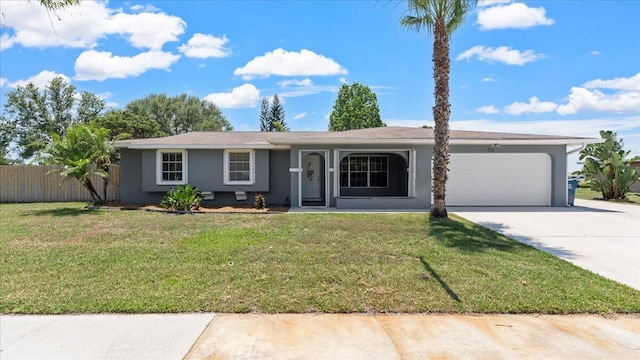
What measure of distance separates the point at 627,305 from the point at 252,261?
5.01 meters

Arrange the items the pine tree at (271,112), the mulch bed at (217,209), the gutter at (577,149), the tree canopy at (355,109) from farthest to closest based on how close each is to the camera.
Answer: the pine tree at (271,112) → the tree canopy at (355,109) → the gutter at (577,149) → the mulch bed at (217,209)

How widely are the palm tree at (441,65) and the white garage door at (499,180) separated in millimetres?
3907

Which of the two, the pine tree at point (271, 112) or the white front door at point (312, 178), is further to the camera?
the pine tree at point (271, 112)

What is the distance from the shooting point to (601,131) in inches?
750

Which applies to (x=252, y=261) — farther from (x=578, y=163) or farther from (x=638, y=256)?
(x=578, y=163)

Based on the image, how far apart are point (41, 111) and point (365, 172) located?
3490 cm

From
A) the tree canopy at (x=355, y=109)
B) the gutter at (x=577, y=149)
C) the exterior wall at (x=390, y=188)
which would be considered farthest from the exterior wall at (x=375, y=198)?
the tree canopy at (x=355, y=109)

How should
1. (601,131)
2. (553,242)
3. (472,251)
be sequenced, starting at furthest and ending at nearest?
(601,131) < (553,242) < (472,251)

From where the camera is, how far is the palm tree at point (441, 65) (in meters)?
10.0

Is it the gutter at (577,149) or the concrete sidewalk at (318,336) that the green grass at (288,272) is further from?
the gutter at (577,149)

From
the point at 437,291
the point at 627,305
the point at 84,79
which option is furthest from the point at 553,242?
the point at 84,79

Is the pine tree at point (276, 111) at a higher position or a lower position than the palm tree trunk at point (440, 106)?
higher

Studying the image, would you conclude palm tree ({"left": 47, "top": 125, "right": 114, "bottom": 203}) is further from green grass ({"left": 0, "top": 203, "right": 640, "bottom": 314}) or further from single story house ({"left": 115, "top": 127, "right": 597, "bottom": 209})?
green grass ({"left": 0, "top": 203, "right": 640, "bottom": 314})

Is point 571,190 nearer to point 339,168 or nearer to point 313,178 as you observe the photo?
point 339,168
